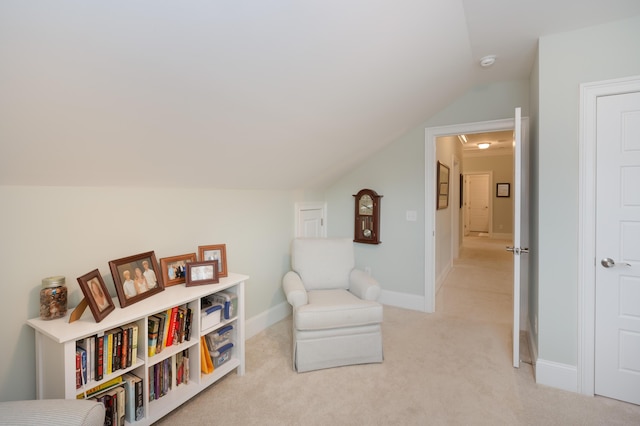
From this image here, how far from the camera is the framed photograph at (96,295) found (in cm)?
145

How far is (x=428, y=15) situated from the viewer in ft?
5.88

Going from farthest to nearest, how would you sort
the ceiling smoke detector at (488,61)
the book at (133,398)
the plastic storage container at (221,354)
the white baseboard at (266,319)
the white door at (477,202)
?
the white door at (477,202) < the white baseboard at (266,319) < the ceiling smoke detector at (488,61) < the plastic storage container at (221,354) < the book at (133,398)

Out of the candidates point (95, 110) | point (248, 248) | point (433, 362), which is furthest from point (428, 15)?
point (433, 362)

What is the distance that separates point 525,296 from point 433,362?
1305 millimetres

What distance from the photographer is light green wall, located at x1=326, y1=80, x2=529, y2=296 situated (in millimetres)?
3284

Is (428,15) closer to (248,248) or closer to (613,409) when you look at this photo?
(248,248)

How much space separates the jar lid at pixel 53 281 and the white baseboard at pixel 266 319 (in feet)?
4.98

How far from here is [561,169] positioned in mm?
2084

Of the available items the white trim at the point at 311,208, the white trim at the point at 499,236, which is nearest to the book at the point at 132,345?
the white trim at the point at 311,208

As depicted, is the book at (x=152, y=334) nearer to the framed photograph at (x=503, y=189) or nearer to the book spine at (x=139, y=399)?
the book spine at (x=139, y=399)

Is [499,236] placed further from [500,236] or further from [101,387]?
[101,387]

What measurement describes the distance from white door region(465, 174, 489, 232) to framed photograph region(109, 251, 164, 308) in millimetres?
9302

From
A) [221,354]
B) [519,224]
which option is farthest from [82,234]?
[519,224]

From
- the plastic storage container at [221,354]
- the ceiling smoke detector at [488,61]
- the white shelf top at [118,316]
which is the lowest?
the plastic storage container at [221,354]
